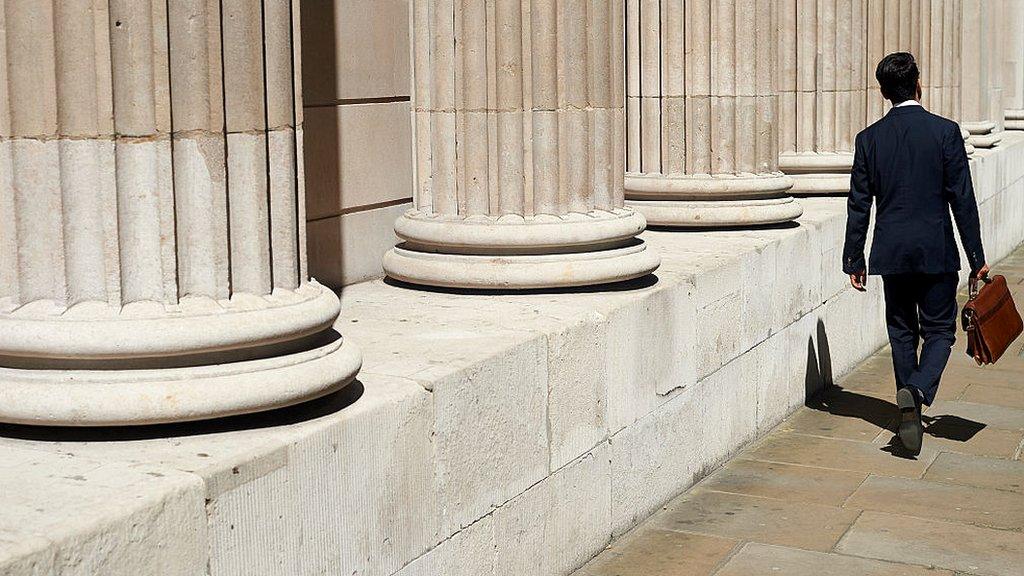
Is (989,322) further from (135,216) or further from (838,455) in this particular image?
(135,216)

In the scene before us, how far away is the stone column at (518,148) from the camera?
6652 millimetres

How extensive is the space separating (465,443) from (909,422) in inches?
130

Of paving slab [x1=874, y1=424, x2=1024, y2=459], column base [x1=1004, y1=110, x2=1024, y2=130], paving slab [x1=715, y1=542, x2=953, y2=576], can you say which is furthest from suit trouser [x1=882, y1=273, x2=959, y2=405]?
column base [x1=1004, y1=110, x2=1024, y2=130]

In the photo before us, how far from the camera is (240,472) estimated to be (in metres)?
3.91

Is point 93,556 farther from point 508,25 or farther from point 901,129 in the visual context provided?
point 901,129

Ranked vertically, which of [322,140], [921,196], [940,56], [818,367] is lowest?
[818,367]

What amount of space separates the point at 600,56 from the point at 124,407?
11.5ft

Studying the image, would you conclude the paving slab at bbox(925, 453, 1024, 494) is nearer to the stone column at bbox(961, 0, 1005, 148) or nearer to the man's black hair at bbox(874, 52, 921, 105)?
the man's black hair at bbox(874, 52, 921, 105)

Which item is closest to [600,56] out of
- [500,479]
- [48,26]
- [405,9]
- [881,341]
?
[405,9]

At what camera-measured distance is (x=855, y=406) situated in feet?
29.2

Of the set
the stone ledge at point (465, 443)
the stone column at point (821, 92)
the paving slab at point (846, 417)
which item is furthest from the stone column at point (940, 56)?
the stone ledge at point (465, 443)

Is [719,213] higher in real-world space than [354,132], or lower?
lower

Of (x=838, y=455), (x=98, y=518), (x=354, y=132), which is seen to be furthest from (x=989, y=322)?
(x=98, y=518)

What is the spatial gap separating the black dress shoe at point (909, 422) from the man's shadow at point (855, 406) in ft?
0.36
